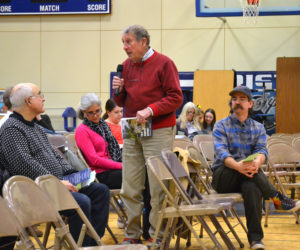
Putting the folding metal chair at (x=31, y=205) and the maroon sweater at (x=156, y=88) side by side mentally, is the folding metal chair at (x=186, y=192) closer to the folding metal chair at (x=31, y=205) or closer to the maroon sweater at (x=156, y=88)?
the maroon sweater at (x=156, y=88)

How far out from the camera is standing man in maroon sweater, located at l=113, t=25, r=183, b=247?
4.27m

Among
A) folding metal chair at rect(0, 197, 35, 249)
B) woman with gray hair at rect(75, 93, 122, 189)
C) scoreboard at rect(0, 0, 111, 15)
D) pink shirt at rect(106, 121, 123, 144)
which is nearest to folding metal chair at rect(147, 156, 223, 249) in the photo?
woman with gray hair at rect(75, 93, 122, 189)

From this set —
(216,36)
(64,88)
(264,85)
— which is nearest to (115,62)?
(64,88)

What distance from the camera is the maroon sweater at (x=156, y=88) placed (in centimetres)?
427

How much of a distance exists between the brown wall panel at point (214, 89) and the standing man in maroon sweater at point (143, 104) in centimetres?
746

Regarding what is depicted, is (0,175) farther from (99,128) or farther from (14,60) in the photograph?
(14,60)

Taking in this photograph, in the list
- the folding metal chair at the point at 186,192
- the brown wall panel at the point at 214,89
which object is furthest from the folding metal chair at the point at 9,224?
the brown wall panel at the point at 214,89

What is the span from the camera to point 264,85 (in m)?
12.2

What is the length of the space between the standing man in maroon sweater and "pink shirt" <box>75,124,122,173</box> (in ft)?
1.70

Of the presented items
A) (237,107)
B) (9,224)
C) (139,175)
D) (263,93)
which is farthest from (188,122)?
(9,224)

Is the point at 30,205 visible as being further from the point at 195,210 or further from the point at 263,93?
the point at 263,93

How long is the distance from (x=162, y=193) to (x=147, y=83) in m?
0.86

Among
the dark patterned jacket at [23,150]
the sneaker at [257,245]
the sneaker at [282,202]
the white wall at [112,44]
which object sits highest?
the white wall at [112,44]

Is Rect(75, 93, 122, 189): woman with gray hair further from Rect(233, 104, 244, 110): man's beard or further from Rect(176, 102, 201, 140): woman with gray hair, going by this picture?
Rect(176, 102, 201, 140): woman with gray hair
